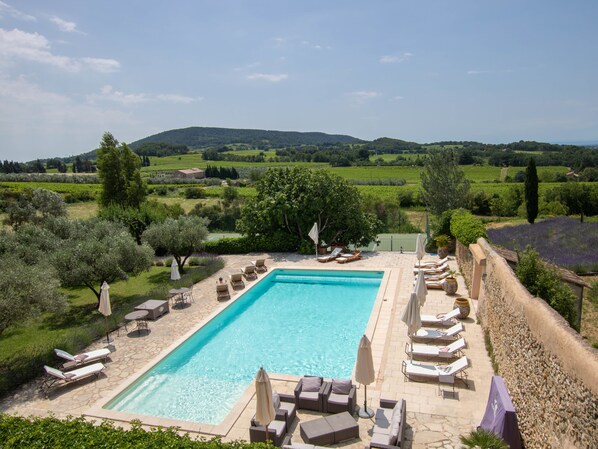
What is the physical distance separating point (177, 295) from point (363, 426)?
36.1 feet

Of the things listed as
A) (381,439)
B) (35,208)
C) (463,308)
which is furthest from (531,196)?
(35,208)

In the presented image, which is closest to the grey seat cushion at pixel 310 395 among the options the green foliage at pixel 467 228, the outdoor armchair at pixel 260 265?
the green foliage at pixel 467 228

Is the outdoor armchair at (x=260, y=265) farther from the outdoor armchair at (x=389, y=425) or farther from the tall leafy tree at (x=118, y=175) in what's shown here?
the tall leafy tree at (x=118, y=175)

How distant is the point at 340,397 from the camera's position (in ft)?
28.1

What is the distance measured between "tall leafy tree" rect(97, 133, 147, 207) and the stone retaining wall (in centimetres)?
2860

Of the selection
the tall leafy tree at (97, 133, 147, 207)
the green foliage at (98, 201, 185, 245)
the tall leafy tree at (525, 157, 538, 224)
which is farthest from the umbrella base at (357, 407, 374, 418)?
the tall leafy tree at (525, 157, 538, 224)

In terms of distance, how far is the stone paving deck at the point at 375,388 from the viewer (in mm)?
7965

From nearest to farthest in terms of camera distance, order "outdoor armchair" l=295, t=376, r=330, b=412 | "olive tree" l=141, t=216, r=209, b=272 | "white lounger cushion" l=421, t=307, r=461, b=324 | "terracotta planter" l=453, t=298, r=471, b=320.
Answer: "outdoor armchair" l=295, t=376, r=330, b=412, "white lounger cushion" l=421, t=307, r=461, b=324, "terracotta planter" l=453, t=298, r=471, b=320, "olive tree" l=141, t=216, r=209, b=272

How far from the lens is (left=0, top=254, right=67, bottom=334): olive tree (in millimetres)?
10305

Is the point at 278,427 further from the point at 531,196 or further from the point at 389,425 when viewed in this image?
the point at 531,196

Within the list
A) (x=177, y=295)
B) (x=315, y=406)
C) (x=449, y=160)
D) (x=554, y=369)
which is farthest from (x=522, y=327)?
(x=449, y=160)

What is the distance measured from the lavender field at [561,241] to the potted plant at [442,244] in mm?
3012

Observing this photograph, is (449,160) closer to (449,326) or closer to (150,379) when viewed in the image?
(449,326)

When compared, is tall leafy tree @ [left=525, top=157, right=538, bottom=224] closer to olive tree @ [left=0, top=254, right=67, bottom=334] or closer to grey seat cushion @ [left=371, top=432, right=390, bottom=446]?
grey seat cushion @ [left=371, top=432, right=390, bottom=446]
